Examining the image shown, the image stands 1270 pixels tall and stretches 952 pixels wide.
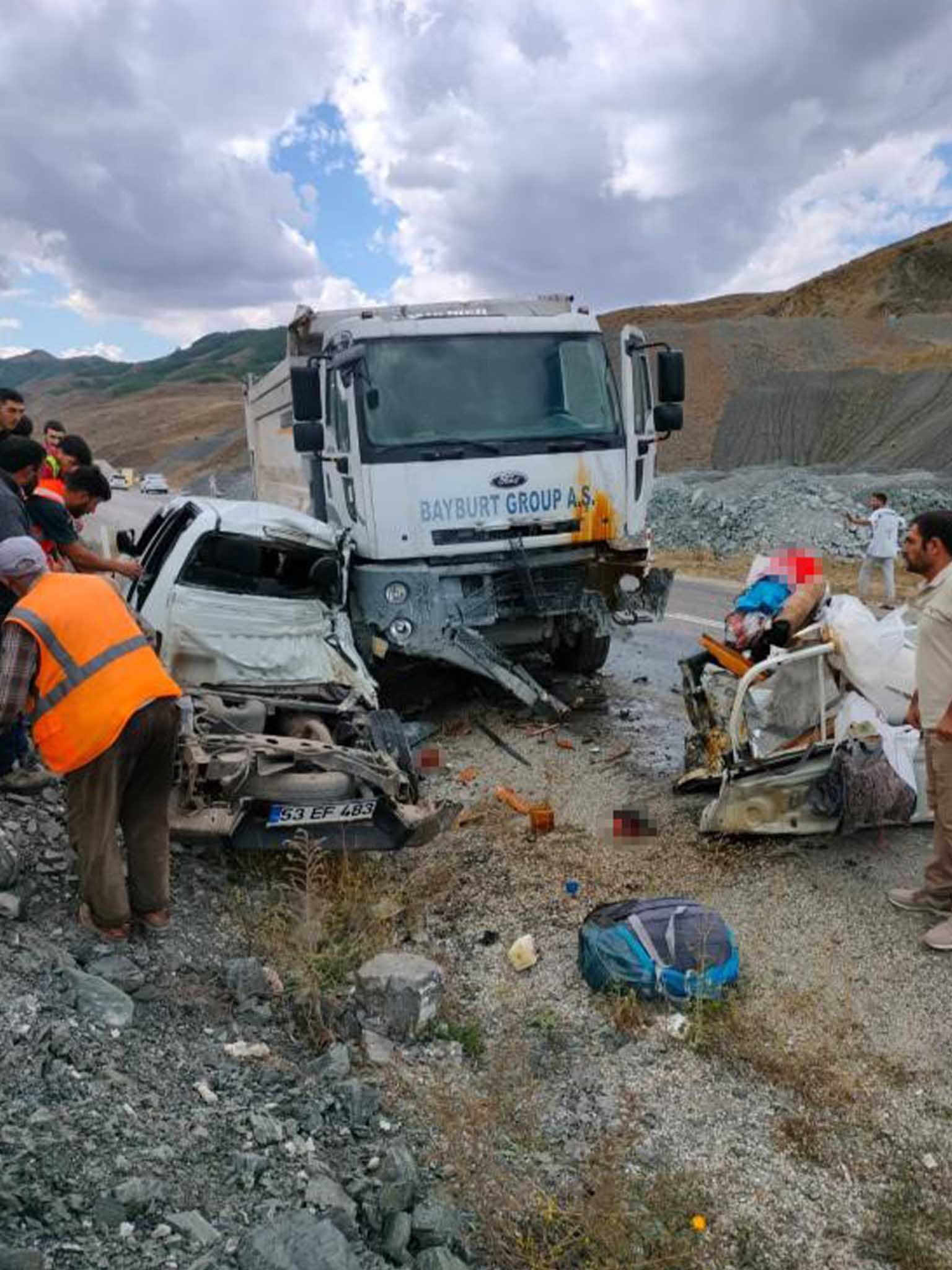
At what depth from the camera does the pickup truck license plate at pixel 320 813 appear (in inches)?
182

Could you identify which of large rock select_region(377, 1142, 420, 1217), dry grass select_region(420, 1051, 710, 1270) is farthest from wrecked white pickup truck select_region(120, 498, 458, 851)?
large rock select_region(377, 1142, 420, 1217)

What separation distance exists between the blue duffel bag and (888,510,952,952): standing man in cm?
94

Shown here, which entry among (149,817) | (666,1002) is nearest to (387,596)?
(149,817)

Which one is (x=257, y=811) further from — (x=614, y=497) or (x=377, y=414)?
(x=614, y=497)

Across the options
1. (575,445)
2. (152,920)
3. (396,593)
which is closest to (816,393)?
(575,445)

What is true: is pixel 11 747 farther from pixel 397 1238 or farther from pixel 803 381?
pixel 803 381

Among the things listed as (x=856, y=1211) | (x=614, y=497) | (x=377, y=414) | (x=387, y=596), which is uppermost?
(x=377, y=414)

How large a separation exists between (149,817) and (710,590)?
11.1 m

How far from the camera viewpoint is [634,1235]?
2.76 m

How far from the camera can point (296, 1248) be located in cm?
241

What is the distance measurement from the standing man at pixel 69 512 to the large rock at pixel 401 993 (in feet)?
9.62

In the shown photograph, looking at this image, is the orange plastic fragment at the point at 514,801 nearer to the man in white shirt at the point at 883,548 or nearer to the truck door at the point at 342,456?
the truck door at the point at 342,456

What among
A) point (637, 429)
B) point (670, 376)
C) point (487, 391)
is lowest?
point (637, 429)

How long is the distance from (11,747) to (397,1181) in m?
3.16
